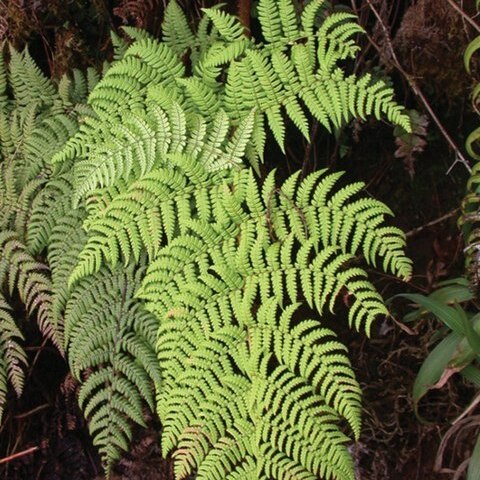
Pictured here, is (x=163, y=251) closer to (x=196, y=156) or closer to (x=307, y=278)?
(x=196, y=156)

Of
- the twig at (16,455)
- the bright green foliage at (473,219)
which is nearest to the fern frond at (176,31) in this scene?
the bright green foliage at (473,219)

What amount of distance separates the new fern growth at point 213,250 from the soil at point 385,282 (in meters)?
0.26

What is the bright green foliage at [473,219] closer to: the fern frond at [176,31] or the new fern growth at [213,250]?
→ the new fern growth at [213,250]

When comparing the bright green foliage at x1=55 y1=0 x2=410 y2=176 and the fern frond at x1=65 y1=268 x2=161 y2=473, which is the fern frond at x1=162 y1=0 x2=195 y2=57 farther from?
the fern frond at x1=65 y1=268 x2=161 y2=473

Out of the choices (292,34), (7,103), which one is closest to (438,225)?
(292,34)

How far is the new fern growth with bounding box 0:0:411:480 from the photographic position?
2.26m

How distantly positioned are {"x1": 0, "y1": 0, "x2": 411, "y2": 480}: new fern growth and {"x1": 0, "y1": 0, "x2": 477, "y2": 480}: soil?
259mm

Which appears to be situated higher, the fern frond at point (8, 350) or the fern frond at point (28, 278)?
the fern frond at point (28, 278)

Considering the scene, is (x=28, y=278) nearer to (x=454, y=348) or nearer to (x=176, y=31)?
(x=176, y=31)

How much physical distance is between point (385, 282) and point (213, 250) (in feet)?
2.68

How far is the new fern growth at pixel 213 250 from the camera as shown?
2258mm

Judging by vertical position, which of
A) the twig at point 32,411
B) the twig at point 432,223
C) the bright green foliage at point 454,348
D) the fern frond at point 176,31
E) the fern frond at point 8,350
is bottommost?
the bright green foliage at point 454,348

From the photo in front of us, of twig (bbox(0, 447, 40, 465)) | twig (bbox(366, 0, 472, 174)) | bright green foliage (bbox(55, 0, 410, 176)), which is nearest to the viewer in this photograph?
bright green foliage (bbox(55, 0, 410, 176))

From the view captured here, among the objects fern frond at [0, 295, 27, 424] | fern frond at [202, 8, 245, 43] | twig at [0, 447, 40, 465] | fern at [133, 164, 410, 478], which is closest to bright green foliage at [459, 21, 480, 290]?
fern at [133, 164, 410, 478]
